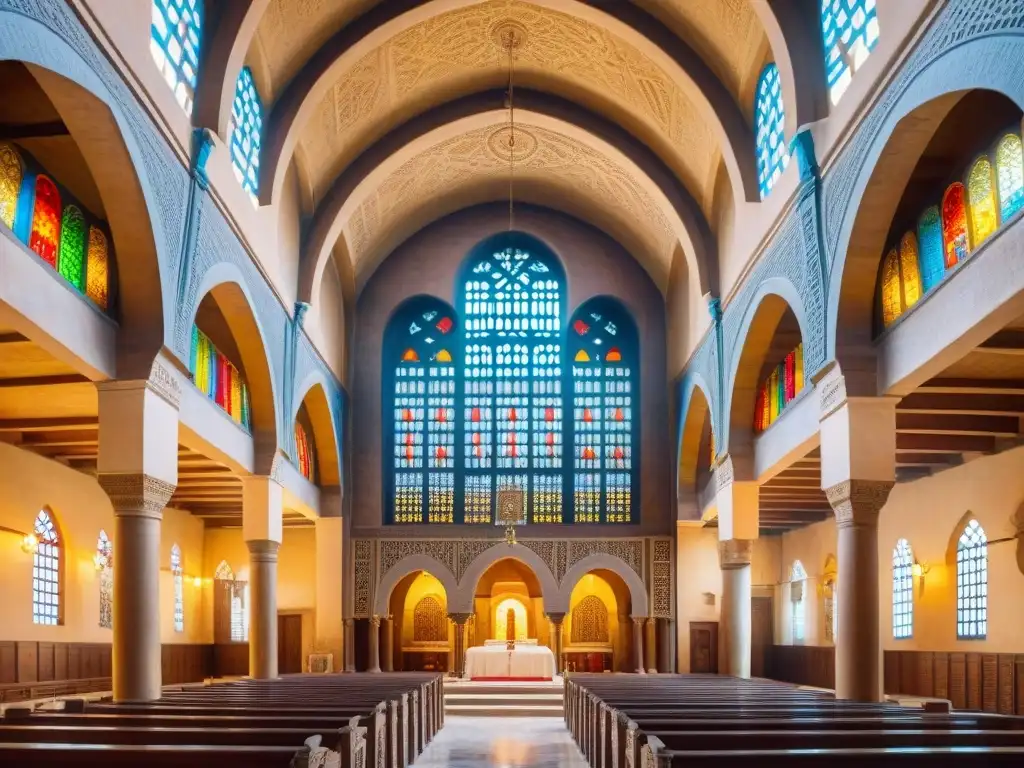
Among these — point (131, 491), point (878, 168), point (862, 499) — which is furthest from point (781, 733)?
point (131, 491)

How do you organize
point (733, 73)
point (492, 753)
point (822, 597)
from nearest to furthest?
point (492, 753) < point (733, 73) < point (822, 597)

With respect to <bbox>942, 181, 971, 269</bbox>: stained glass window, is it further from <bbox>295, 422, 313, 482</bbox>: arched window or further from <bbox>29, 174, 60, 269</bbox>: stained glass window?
<bbox>295, 422, 313, 482</bbox>: arched window

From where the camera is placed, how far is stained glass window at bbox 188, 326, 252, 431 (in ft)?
60.0

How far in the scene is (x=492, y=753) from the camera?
15.4m

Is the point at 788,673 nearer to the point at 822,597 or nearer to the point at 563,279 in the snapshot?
the point at 822,597

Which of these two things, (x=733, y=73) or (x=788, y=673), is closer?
(x=733, y=73)

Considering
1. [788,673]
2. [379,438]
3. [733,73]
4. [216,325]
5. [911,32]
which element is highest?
[733,73]

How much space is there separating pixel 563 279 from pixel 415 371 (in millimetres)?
4436

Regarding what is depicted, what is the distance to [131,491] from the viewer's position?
13.5 metres

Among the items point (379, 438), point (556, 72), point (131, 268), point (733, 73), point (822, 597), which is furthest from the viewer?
point (379, 438)

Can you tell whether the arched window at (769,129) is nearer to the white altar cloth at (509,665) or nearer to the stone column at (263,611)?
the stone column at (263,611)

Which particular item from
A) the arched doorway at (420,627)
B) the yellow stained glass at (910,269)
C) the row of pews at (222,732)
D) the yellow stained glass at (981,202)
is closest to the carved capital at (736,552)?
the yellow stained glass at (910,269)

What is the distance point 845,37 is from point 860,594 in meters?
6.85

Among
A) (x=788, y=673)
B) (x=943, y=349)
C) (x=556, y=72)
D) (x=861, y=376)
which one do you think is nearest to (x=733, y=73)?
(x=556, y=72)
